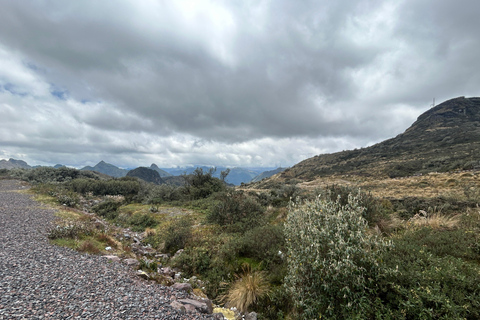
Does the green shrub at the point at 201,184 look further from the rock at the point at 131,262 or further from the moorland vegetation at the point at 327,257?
the rock at the point at 131,262

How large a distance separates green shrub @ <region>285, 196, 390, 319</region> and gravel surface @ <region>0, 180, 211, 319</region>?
8.37 ft

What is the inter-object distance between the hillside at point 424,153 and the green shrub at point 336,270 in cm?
4530

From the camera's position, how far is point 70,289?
5164 mm

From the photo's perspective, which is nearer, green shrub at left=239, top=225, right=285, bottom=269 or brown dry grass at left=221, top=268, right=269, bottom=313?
brown dry grass at left=221, top=268, right=269, bottom=313

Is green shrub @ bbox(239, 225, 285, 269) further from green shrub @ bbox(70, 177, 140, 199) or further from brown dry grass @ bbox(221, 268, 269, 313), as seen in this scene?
green shrub @ bbox(70, 177, 140, 199)

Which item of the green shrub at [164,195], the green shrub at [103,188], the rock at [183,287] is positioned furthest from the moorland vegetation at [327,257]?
the green shrub at [103,188]

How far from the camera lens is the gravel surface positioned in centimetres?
437

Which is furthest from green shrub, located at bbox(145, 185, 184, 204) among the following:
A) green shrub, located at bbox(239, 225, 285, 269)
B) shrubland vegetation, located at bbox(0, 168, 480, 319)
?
green shrub, located at bbox(239, 225, 285, 269)

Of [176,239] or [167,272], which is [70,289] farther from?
[176,239]

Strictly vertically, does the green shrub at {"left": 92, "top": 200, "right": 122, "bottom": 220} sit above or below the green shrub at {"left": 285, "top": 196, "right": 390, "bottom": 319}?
below

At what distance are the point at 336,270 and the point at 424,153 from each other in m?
77.6

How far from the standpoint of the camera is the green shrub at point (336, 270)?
3898 mm

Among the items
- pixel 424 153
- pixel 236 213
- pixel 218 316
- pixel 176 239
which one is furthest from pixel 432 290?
pixel 424 153

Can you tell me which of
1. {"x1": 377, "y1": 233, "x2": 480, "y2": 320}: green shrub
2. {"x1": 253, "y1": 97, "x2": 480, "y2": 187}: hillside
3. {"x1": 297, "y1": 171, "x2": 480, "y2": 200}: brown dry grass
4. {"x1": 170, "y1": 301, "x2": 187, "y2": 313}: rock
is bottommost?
{"x1": 170, "y1": 301, "x2": 187, "y2": 313}: rock
